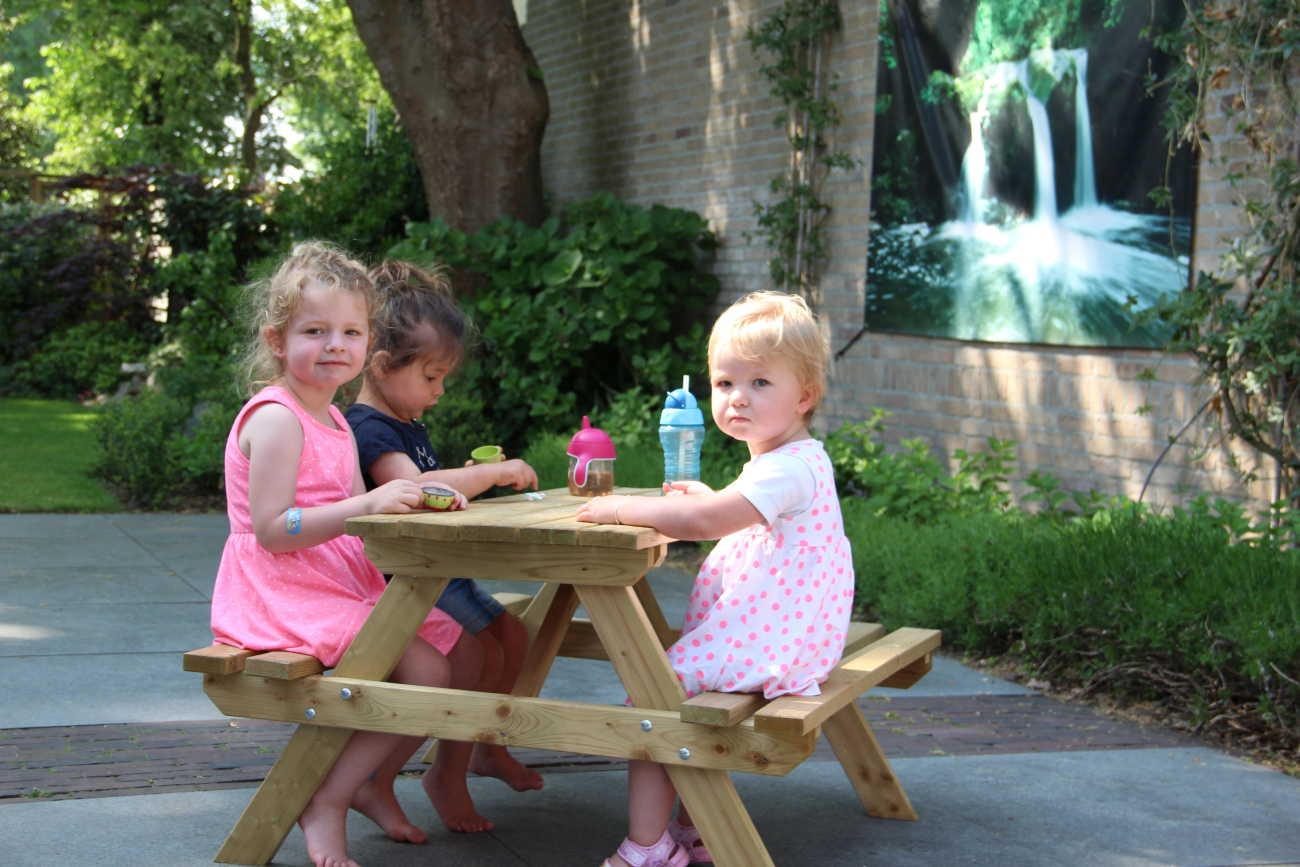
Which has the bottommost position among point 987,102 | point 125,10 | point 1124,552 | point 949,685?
point 949,685

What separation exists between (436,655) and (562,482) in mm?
4875

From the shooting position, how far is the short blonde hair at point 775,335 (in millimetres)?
3176

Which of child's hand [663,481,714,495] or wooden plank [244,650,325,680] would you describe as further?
child's hand [663,481,714,495]

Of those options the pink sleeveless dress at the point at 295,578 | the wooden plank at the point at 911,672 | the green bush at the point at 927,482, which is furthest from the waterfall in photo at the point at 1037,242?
the pink sleeveless dress at the point at 295,578

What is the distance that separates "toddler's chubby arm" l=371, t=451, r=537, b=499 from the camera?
11.6 ft

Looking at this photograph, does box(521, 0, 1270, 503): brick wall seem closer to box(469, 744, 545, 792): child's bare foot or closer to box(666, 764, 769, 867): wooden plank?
box(469, 744, 545, 792): child's bare foot

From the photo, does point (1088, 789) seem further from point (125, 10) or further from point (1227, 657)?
point (125, 10)

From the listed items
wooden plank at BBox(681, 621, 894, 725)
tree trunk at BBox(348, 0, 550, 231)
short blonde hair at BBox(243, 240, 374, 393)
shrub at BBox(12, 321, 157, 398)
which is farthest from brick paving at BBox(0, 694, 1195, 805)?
shrub at BBox(12, 321, 157, 398)

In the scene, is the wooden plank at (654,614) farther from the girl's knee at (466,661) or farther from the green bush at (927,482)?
the green bush at (927,482)

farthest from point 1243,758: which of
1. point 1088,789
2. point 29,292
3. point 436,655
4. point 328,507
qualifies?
point 29,292

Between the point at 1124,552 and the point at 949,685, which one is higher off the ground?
the point at 1124,552

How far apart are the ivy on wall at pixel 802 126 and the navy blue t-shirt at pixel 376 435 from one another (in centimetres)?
566

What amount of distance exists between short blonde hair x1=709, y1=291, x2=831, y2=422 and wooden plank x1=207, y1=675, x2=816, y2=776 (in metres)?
0.81

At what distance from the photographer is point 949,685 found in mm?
5293
